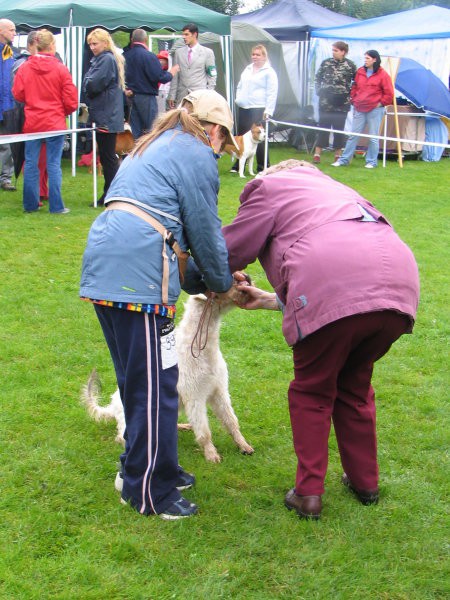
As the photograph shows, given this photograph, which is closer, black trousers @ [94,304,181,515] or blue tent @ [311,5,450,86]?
black trousers @ [94,304,181,515]

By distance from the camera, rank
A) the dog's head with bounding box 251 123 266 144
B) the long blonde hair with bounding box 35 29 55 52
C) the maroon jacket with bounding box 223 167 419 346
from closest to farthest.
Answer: the maroon jacket with bounding box 223 167 419 346, the long blonde hair with bounding box 35 29 55 52, the dog's head with bounding box 251 123 266 144

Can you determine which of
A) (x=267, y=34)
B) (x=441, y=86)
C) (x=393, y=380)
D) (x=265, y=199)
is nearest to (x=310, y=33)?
(x=267, y=34)

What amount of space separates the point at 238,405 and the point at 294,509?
1.26 metres

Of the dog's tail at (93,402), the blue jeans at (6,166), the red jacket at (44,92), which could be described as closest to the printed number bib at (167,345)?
the dog's tail at (93,402)

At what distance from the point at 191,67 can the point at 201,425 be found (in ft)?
34.4

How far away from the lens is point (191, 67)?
13000 mm

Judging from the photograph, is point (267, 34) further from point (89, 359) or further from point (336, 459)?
point (336, 459)

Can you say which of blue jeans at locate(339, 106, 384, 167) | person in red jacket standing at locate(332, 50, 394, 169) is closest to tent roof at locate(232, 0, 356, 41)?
person in red jacket standing at locate(332, 50, 394, 169)

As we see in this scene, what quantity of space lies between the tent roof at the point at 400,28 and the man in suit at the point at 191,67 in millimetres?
5476

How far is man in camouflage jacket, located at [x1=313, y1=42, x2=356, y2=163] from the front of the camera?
14.6 meters

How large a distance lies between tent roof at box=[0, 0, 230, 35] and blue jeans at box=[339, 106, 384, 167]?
3289 mm

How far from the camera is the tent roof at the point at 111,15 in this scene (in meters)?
11.8

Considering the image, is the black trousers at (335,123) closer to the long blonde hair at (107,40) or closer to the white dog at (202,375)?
the long blonde hair at (107,40)

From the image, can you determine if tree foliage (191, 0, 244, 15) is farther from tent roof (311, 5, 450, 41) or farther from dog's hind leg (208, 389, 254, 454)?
dog's hind leg (208, 389, 254, 454)
